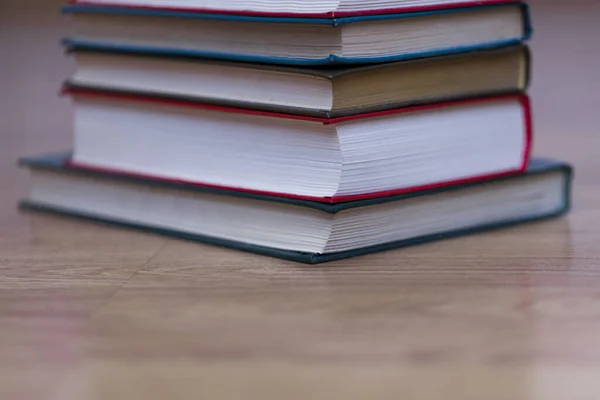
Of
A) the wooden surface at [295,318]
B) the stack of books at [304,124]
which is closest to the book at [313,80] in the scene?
the stack of books at [304,124]

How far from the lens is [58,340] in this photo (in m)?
0.75

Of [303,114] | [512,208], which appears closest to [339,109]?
[303,114]

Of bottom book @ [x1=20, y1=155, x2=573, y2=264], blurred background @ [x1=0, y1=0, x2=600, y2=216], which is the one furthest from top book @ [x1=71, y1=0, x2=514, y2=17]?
blurred background @ [x1=0, y1=0, x2=600, y2=216]

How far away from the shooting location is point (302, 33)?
0.97 m

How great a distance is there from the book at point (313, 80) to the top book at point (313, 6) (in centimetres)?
5

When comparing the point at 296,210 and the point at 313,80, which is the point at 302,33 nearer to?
the point at 313,80

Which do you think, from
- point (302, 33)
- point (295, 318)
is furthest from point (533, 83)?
point (295, 318)

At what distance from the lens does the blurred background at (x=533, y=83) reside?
1561 millimetres

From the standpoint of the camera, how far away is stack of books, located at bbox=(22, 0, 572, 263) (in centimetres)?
96

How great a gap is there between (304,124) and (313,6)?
0.10 metres

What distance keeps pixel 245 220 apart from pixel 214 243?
1.4 inches

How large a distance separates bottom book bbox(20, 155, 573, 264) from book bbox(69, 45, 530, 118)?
0.08m

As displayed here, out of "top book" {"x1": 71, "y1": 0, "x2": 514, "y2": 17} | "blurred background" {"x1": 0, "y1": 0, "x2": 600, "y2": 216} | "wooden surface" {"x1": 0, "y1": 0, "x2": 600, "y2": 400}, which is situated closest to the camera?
"wooden surface" {"x1": 0, "y1": 0, "x2": 600, "y2": 400}

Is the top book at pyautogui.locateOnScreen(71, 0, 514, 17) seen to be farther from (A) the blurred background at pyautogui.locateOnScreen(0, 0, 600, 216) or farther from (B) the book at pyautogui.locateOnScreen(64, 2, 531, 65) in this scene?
(A) the blurred background at pyautogui.locateOnScreen(0, 0, 600, 216)
